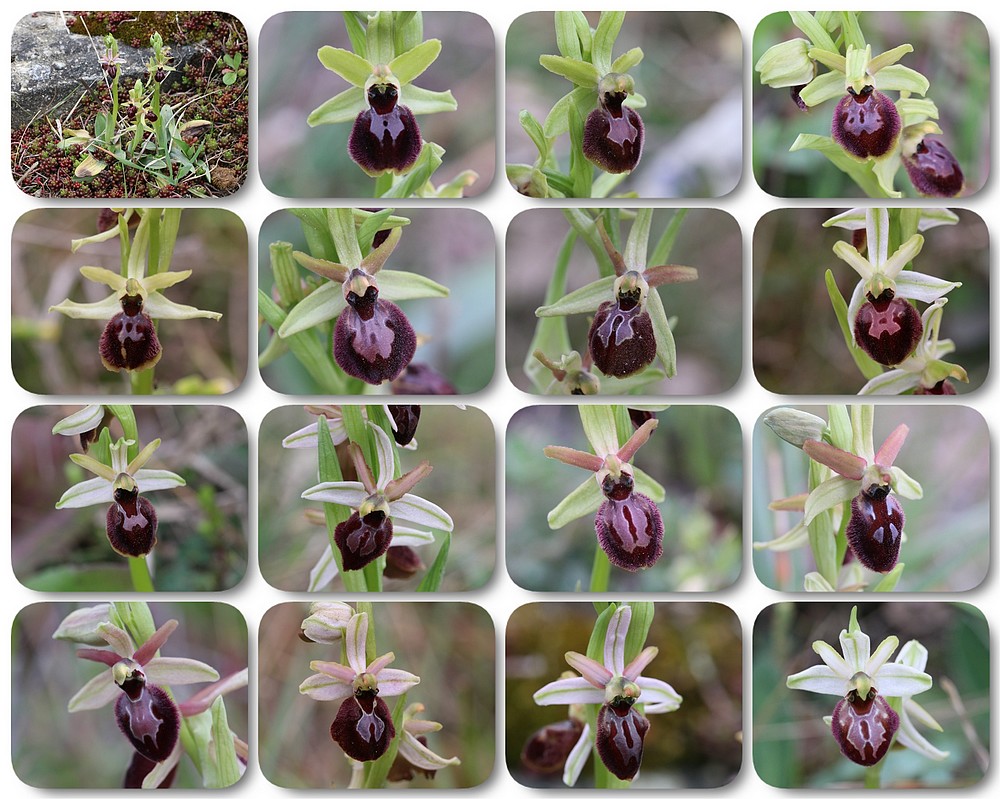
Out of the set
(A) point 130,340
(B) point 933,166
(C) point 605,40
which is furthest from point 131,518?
(B) point 933,166

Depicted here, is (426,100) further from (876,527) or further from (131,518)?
(876,527)

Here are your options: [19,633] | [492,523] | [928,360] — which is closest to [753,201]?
[928,360]

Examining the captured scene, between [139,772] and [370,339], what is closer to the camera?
[370,339]

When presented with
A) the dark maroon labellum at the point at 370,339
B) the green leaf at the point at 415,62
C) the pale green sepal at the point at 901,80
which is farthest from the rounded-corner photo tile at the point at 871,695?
the green leaf at the point at 415,62

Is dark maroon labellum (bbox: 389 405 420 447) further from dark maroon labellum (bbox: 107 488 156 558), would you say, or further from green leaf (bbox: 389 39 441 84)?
green leaf (bbox: 389 39 441 84)

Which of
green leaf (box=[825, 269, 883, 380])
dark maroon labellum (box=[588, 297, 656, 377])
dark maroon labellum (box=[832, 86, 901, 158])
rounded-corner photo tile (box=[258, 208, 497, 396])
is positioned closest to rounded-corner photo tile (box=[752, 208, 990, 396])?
green leaf (box=[825, 269, 883, 380])

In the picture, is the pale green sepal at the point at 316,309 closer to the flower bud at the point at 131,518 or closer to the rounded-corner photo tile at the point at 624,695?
the flower bud at the point at 131,518
